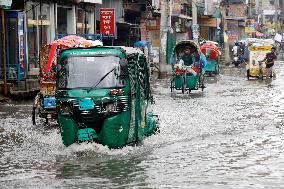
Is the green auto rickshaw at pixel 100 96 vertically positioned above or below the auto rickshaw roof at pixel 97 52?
below

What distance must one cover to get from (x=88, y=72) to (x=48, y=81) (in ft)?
18.5

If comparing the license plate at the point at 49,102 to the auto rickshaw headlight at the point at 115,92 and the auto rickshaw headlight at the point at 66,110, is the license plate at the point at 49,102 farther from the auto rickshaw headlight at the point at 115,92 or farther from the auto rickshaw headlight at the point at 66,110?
the auto rickshaw headlight at the point at 115,92

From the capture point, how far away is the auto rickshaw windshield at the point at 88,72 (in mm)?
13289

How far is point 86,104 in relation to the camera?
42.1 feet

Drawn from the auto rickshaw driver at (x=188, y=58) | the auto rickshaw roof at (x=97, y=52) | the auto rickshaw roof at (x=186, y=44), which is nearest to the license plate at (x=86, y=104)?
the auto rickshaw roof at (x=97, y=52)

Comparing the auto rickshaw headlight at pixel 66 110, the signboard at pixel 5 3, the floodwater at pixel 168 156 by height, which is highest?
the signboard at pixel 5 3

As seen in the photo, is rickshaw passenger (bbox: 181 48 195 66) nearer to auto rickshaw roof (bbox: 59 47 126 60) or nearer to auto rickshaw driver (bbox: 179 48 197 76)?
auto rickshaw driver (bbox: 179 48 197 76)

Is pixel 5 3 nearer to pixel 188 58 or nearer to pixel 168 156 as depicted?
pixel 188 58

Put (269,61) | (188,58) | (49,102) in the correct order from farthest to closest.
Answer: (269,61) → (188,58) → (49,102)

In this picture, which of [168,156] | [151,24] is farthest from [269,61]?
[168,156]

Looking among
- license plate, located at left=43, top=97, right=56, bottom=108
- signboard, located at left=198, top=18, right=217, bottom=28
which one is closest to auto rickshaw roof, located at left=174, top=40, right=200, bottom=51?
license plate, located at left=43, top=97, right=56, bottom=108

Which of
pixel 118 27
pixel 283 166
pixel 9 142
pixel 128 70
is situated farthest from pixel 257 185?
pixel 118 27

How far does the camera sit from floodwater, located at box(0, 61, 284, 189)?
10602 mm

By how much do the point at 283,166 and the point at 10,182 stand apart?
14.3 ft
